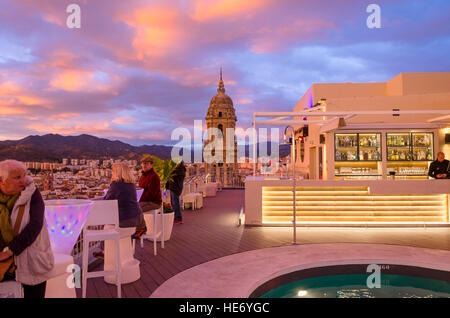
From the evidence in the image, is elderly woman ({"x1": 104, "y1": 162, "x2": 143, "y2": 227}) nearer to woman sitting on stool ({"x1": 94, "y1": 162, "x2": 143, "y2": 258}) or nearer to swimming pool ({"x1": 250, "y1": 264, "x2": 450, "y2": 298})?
woman sitting on stool ({"x1": 94, "y1": 162, "x2": 143, "y2": 258})

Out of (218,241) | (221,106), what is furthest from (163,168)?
(221,106)

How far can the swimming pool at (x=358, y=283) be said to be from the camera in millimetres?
3752

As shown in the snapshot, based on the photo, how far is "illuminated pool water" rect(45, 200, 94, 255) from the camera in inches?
102

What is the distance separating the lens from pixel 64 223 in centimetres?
262

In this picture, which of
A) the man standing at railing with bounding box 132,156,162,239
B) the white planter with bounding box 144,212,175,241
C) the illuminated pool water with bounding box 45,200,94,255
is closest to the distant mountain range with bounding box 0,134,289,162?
the man standing at railing with bounding box 132,156,162,239

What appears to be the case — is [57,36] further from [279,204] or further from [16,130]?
[279,204]

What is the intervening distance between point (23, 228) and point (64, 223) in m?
0.49

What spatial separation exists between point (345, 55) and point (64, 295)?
17.2 m

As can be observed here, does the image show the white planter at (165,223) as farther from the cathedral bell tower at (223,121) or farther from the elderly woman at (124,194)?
the cathedral bell tower at (223,121)

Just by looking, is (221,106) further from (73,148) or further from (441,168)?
(441,168)

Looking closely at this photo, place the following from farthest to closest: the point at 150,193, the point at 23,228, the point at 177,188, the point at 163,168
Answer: the point at 177,188 → the point at 163,168 → the point at 150,193 → the point at 23,228

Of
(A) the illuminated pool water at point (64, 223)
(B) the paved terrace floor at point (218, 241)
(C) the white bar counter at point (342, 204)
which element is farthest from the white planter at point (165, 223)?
(A) the illuminated pool water at point (64, 223)

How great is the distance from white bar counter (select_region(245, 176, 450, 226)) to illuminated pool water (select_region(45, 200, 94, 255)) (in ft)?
15.5

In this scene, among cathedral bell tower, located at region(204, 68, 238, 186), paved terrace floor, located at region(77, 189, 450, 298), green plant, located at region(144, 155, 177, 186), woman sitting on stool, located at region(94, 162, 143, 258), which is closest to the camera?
paved terrace floor, located at region(77, 189, 450, 298)
